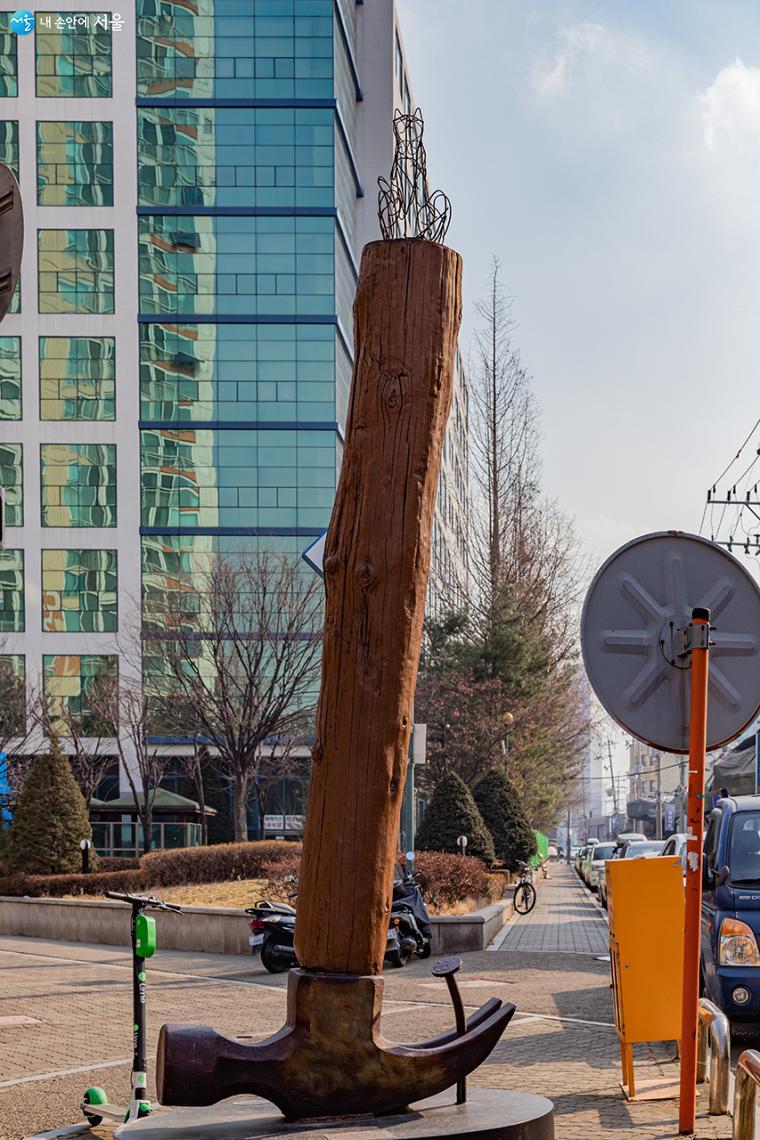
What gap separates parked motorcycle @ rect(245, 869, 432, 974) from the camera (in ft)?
55.5

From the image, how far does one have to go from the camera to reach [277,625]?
35844 mm

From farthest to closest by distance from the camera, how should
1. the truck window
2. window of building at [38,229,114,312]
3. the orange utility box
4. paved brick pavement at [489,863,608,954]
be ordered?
window of building at [38,229,114,312] → paved brick pavement at [489,863,608,954] → the truck window → the orange utility box

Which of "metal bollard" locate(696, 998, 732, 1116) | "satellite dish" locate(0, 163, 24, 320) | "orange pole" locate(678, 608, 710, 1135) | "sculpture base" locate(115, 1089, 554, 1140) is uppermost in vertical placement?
"satellite dish" locate(0, 163, 24, 320)

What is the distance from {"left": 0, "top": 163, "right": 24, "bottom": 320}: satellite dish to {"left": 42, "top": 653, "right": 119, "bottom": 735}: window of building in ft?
161

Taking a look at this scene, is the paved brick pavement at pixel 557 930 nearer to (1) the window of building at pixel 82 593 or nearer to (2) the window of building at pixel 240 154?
(1) the window of building at pixel 82 593

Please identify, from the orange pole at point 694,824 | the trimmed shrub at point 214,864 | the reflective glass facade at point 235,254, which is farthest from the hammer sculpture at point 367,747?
the reflective glass facade at point 235,254

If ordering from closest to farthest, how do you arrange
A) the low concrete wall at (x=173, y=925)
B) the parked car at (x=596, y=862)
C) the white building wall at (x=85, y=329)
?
the low concrete wall at (x=173, y=925)
the parked car at (x=596, y=862)
the white building wall at (x=85, y=329)

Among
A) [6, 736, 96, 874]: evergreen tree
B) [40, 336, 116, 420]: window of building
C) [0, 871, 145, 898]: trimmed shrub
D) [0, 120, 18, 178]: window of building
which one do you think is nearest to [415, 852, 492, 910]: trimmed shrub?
[0, 871, 145, 898]: trimmed shrub

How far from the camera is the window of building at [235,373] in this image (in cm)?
5750

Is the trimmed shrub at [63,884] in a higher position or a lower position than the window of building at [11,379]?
lower

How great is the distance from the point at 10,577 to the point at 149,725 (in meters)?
15.7

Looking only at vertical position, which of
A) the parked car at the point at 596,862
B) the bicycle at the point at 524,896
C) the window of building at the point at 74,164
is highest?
the window of building at the point at 74,164

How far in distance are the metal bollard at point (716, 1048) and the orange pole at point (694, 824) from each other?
859mm

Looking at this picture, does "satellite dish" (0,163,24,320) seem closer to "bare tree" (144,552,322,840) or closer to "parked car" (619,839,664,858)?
"parked car" (619,839,664,858)
